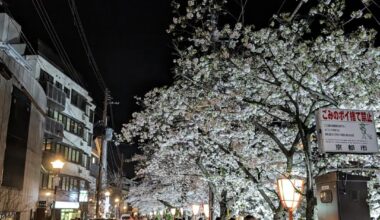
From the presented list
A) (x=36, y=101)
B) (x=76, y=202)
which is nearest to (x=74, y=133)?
(x=76, y=202)

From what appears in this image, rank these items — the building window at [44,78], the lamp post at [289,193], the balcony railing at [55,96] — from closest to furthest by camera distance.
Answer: the lamp post at [289,193], the building window at [44,78], the balcony railing at [55,96]

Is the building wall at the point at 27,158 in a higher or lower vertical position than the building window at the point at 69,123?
lower

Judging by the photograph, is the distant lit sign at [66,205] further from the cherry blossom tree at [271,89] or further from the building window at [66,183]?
the cherry blossom tree at [271,89]

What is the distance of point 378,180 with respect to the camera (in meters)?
14.3

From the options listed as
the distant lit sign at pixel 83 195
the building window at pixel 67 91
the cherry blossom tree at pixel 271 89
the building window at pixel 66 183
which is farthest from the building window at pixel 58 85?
the cherry blossom tree at pixel 271 89

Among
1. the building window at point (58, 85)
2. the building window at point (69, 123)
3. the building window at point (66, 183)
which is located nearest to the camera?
the building window at point (66, 183)

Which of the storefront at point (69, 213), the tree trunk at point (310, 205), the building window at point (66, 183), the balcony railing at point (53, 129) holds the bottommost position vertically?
the storefront at point (69, 213)

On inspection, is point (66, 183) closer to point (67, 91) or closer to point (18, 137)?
point (67, 91)

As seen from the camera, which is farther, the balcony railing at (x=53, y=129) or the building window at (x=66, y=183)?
the building window at (x=66, y=183)

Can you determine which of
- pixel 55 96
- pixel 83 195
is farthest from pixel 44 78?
pixel 83 195

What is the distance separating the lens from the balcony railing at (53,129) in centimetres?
3849

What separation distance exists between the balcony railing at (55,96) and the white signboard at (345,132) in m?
33.0

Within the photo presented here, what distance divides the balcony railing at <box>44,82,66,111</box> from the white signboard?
33.0m

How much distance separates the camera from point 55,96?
40000 mm
